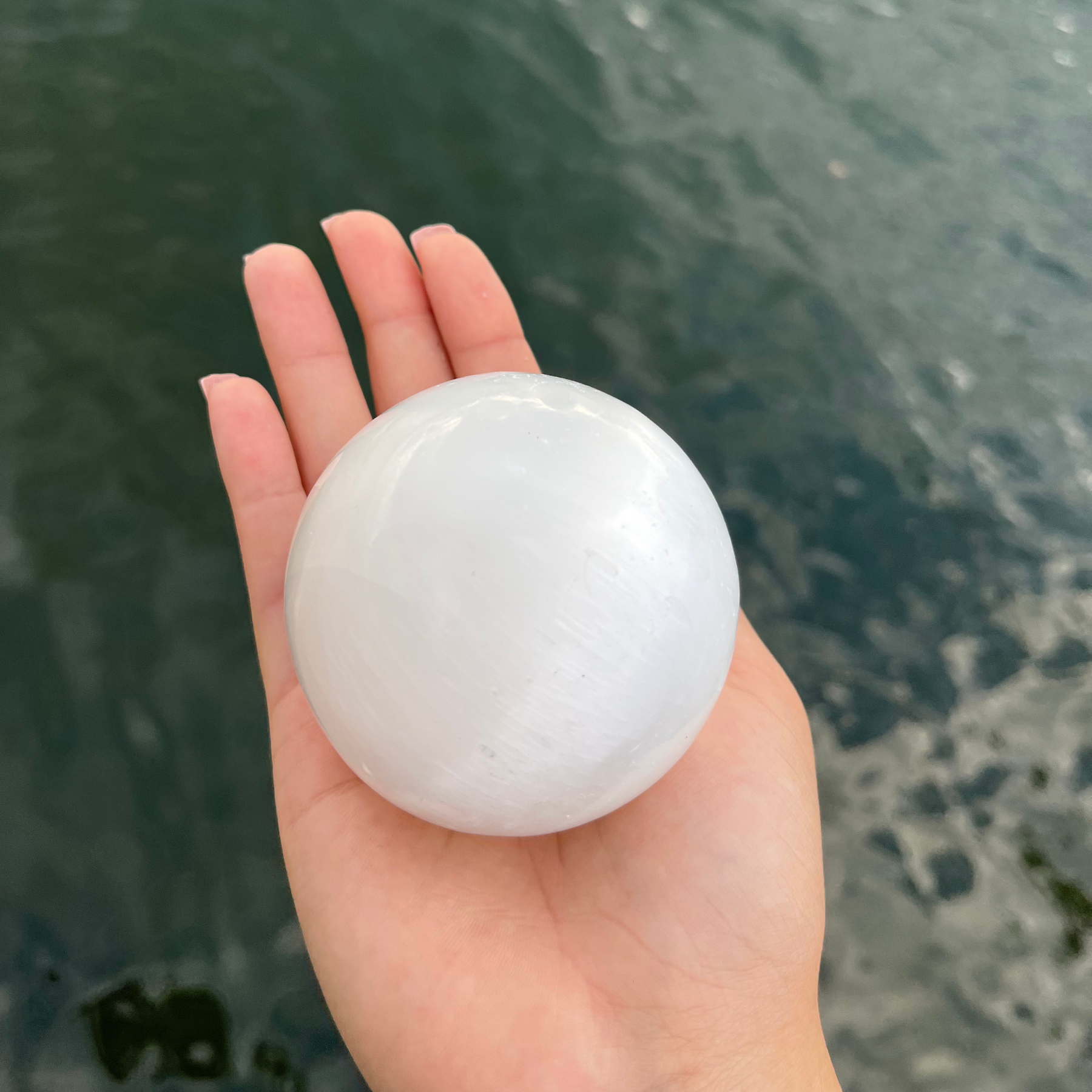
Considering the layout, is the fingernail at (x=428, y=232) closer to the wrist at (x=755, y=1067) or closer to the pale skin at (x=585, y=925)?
the pale skin at (x=585, y=925)

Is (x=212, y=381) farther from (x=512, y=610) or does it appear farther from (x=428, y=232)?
(x=512, y=610)

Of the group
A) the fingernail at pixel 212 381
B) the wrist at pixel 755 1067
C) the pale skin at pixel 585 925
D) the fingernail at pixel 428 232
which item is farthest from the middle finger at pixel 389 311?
the wrist at pixel 755 1067

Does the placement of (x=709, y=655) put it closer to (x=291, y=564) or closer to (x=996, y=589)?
(x=291, y=564)

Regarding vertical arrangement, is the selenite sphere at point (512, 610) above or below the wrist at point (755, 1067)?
above

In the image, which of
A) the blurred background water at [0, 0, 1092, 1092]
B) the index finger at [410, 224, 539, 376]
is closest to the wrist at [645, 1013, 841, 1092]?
A: the blurred background water at [0, 0, 1092, 1092]

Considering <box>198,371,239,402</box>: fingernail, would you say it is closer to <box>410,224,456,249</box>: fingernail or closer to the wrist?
<box>410,224,456,249</box>: fingernail

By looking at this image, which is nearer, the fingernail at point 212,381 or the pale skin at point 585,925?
the pale skin at point 585,925

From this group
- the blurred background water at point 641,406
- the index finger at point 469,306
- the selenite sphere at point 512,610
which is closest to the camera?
the selenite sphere at point 512,610

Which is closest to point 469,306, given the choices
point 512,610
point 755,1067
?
point 512,610
